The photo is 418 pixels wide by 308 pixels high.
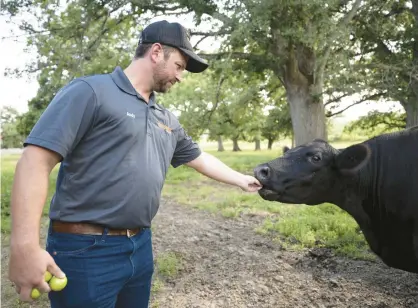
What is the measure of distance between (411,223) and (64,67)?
12628mm

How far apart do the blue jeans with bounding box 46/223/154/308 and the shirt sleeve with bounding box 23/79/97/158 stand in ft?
1.88

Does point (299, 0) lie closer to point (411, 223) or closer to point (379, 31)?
point (379, 31)

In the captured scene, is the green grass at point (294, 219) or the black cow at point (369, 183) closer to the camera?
the black cow at point (369, 183)

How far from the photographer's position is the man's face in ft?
8.48

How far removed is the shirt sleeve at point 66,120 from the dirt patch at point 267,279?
318 centimetres

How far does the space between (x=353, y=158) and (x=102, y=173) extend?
A: 2642 mm

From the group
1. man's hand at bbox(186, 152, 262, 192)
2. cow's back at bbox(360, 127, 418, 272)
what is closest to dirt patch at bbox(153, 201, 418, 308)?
cow's back at bbox(360, 127, 418, 272)

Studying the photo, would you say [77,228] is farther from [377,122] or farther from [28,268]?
[377,122]

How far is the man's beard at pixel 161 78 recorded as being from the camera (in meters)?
2.59

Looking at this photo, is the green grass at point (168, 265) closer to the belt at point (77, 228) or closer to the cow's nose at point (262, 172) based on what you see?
the cow's nose at point (262, 172)

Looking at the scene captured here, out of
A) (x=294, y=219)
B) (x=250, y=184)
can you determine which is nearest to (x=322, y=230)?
(x=294, y=219)

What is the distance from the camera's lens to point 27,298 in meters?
1.87

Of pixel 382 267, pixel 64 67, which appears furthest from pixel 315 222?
pixel 64 67

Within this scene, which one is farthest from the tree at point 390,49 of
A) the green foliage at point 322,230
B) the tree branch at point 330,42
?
the green foliage at point 322,230
